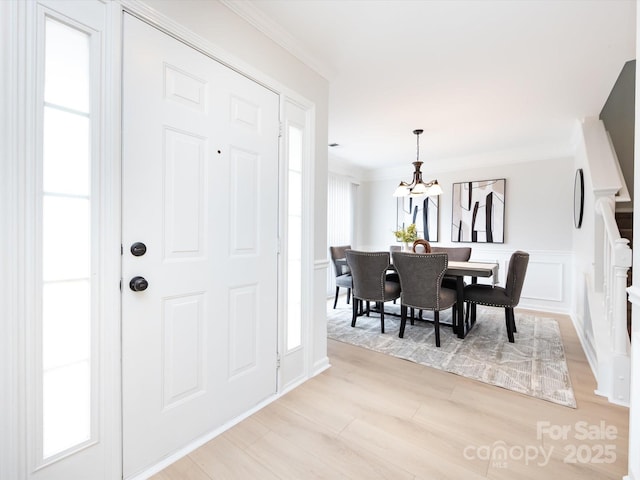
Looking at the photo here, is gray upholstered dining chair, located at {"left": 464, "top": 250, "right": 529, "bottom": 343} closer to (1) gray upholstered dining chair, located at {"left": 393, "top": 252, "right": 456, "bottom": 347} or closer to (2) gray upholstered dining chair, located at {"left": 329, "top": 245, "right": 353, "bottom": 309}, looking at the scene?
(1) gray upholstered dining chair, located at {"left": 393, "top": 252, "right": 456, "bottom": 347}

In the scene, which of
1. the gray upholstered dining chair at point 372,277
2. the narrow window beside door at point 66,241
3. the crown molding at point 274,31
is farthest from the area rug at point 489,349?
the crown molding at point 274,31

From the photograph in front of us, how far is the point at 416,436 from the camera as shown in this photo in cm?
166

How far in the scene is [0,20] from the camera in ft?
3.19

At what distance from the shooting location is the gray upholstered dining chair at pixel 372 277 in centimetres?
333

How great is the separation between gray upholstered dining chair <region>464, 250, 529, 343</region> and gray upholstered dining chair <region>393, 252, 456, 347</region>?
0.30 m

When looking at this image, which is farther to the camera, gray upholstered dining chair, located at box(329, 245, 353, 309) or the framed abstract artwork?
the framed abstract artwork

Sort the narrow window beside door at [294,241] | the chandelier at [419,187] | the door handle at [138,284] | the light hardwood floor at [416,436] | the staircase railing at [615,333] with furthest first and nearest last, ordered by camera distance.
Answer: the chandelier at [419,187] < the narrow window beside door at [294,241] < the staircase railing at [615,333] < the light hardwood floor at [416,436] < the door handle at [138,284]

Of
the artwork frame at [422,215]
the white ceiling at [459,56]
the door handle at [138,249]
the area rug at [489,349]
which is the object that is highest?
the white ceiling at [459,56]

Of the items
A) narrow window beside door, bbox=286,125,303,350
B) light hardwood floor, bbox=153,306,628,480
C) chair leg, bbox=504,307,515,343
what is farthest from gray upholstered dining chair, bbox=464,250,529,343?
narrow window beside door, bbox=286,125,303,350

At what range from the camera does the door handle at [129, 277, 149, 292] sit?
4.26 feet

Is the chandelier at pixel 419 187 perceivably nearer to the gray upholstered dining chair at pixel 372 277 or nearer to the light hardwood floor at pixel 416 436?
the gray upholstered dining chair at pixel 372 277

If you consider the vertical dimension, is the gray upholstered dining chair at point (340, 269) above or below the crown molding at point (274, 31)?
below

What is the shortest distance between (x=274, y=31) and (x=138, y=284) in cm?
176

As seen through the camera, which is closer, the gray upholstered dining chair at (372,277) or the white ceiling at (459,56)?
the white ceiling at (459,56)
